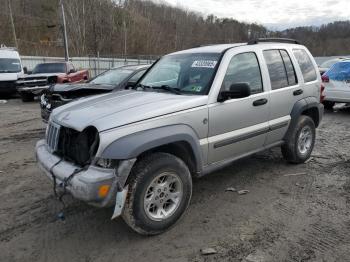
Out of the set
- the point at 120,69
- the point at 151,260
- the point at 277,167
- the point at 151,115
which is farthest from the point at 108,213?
the point at 120,69

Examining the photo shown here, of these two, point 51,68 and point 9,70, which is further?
point 9,70

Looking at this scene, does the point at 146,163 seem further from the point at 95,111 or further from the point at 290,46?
the point at 290,46

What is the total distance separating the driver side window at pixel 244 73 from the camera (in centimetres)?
450

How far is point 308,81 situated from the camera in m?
5.83

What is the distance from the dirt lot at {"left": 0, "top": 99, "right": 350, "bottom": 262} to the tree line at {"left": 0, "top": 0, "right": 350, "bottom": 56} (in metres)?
33.3

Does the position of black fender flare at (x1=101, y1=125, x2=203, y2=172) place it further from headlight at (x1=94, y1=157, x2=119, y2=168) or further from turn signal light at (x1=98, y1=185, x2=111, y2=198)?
turn signal light at (x1=98, y1=185, x2=111, y2=198)

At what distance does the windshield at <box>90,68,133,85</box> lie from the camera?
8852 mm

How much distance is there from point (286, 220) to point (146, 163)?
5.64 ft

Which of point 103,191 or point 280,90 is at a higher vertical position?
point 280,90

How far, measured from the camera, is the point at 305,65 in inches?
232

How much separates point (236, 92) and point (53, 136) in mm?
2061

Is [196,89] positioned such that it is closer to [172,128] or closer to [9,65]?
[172,128]

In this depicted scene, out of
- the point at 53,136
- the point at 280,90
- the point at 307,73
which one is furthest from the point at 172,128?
the point at 307,73

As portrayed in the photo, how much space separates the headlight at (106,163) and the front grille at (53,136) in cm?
76
